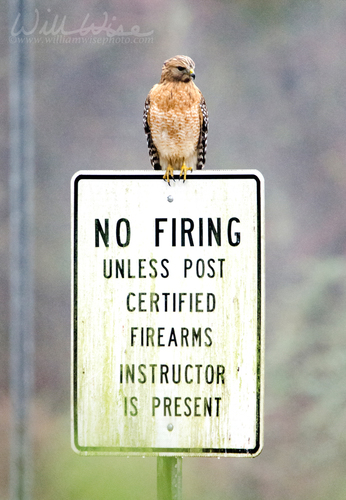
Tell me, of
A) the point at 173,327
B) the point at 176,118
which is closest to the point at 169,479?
the point at 173,327

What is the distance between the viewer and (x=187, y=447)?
108 centimetres

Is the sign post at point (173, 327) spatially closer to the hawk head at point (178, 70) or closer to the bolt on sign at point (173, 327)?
the bolt on sign at point (173, 327)

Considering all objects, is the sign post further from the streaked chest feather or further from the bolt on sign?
the streaked chest feather

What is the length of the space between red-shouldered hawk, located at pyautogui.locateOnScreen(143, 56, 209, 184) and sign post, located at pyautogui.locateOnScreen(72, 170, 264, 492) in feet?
3.14

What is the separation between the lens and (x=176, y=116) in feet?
6.64

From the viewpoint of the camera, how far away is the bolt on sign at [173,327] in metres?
1.09

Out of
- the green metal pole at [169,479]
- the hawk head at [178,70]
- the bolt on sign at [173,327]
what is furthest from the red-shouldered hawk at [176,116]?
the green metal pole at [169,479]

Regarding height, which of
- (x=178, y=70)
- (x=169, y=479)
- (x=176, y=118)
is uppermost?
(x=178, y=70)

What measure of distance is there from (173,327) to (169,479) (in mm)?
320

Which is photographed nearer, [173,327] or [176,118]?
[173,327]

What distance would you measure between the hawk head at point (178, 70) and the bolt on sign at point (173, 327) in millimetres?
1004

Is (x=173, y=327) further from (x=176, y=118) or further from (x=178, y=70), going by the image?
(x=178, y=70)

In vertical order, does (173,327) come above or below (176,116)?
below

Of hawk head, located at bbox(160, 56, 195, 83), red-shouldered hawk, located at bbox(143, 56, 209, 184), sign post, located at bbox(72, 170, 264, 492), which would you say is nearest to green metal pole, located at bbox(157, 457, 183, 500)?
sign post, located at bbox(72, 170, 264, 492)
